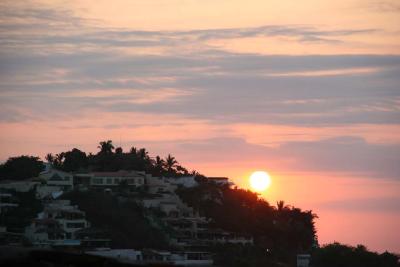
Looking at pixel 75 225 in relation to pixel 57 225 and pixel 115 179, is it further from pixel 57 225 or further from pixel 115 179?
pixel 115 179

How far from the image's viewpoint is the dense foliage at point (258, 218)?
414 feet

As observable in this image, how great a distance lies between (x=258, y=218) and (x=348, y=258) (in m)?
9.72

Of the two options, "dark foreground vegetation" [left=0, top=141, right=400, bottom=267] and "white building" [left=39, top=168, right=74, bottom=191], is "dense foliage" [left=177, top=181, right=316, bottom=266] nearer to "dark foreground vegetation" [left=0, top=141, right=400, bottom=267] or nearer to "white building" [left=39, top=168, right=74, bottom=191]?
"dark foreground vegetation" [left=0, top=141, right=400, bottom=267]

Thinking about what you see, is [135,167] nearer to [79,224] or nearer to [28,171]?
[28,171]

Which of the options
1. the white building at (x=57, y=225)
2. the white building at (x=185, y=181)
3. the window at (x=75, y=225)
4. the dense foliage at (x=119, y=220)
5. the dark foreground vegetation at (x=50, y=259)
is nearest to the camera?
the dark foreground vegetation at (x=50, y=259)

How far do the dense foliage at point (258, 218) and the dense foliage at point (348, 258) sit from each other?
7.56 ft

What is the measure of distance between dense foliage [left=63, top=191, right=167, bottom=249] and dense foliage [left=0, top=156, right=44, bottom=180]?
36.7 ft

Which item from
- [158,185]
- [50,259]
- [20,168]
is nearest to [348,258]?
[158,185]

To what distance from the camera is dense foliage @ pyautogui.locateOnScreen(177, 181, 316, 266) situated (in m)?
126

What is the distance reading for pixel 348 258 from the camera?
126m

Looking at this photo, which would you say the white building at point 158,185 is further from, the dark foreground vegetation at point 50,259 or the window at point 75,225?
the dark foreground vegetation at point 50,259

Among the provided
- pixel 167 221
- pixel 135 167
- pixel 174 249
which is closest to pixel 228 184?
pixel 135 167

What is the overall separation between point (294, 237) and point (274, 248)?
5.67 meters

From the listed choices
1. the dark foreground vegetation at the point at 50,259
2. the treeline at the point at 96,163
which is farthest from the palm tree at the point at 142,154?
the dark foreground vegetation at the point at 50,259
